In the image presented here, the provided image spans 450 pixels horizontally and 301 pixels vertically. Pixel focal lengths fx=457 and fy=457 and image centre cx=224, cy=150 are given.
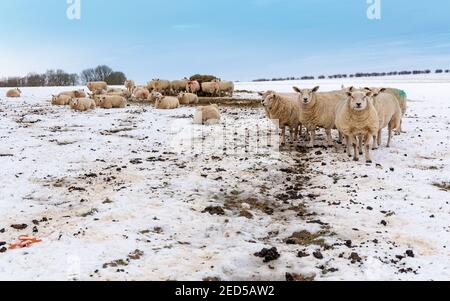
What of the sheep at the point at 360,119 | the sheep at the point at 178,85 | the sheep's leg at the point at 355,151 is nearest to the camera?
the sheep at the point at 360,119

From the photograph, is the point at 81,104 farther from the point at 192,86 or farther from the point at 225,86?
the point at 225,86

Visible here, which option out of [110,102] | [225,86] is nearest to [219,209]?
[110,102]

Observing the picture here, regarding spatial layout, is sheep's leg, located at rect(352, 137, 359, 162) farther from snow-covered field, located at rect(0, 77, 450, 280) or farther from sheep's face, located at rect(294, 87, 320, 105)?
sheep's face, located at rect(294, 87, 320, 105)

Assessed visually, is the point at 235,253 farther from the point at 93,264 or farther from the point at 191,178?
the point at 191,178

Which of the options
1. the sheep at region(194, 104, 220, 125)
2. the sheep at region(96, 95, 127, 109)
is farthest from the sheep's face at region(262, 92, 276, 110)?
the sheep at region(96, 95, 127, 109)

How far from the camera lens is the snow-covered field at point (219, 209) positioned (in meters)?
6.62

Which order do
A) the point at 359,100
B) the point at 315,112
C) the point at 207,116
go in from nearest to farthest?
the point at 359,100, the point at 315,112, the point at 207,116

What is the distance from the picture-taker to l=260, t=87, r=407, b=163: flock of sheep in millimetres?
13039

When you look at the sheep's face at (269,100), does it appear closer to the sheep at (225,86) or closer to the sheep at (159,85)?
the sheep at (225,86)

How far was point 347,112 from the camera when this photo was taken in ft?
43.6

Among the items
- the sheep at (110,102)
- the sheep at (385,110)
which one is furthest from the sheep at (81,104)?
the sheep at (385,110)

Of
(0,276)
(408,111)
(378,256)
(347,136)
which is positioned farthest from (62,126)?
(408,111)

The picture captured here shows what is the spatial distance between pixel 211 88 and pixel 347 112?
25110 mm

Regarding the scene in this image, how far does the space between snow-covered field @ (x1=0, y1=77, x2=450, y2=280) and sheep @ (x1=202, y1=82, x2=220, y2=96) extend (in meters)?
21.2
